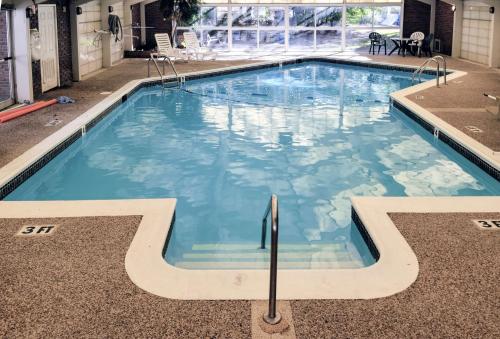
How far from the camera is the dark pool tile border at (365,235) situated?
405cm

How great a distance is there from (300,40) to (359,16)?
2217 mm

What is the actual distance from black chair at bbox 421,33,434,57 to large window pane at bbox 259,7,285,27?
479 cm

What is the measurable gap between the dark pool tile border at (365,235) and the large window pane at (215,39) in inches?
677

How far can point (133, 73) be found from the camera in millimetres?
14258

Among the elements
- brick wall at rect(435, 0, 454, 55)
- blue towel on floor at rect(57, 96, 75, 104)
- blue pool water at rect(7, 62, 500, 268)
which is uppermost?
brick wall at rect(435, 0, 454, 55)

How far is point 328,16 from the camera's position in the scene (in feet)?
69.2

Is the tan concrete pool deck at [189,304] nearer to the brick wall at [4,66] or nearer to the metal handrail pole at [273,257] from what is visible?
the metal handrail pole at [273,257]

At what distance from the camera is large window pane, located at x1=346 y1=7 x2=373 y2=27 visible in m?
20.7

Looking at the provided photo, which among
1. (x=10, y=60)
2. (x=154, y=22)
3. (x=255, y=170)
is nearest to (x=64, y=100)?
(x=10, y=60)

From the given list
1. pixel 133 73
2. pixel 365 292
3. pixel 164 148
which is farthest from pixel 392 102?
pixel 365 292

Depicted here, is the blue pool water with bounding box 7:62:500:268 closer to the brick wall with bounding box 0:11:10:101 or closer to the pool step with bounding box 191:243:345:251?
the pool step with bounding box 191:243:345:251

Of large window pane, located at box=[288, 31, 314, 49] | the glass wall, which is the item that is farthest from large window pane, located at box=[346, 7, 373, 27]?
large window pane, located at box=[288, 31, 314, 49]

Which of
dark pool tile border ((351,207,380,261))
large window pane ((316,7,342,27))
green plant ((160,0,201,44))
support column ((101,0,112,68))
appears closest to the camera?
dark pool tile border ((351,207,380,261))

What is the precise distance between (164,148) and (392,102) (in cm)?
490
